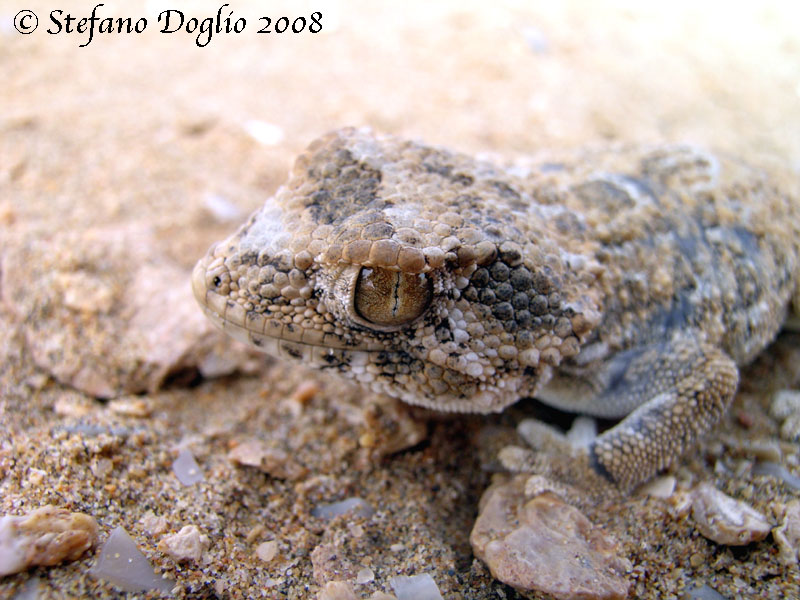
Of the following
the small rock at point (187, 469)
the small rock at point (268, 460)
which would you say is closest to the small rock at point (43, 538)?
the small rock at point (187, 469)

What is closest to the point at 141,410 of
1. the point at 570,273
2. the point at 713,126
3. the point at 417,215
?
the point at 417,215

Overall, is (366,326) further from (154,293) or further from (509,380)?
(154,293)

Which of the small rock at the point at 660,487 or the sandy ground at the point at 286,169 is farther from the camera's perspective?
the small rock at the point at 660,487

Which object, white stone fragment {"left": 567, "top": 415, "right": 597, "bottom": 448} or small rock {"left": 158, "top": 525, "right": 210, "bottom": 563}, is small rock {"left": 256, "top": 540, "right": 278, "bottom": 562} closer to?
small rock {"left": 158, "top": 525, "right": 210, "bottom": 563}

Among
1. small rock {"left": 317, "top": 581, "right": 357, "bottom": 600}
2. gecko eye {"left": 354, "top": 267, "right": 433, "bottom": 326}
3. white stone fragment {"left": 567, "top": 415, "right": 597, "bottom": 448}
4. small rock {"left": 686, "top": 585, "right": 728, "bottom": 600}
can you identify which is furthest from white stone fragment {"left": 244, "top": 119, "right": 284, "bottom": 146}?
small rock {"left": 686, "top": 585, "right": 728, "bottom": 600}

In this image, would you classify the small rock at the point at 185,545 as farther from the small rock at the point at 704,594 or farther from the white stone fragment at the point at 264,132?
the white stone fragment at the point at 264,132
